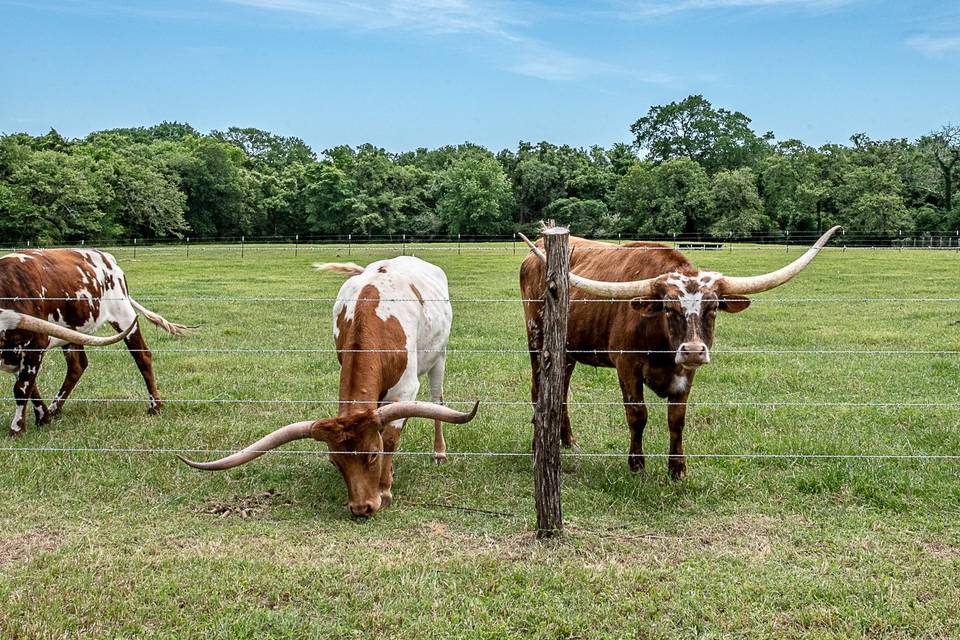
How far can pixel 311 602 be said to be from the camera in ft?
14.8

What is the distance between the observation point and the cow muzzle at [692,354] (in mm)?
5852

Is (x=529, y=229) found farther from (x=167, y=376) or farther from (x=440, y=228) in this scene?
(x=167, y=376)

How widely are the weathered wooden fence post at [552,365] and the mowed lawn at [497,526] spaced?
0.49m

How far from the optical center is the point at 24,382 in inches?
317

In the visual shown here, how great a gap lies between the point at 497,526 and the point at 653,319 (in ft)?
7.12

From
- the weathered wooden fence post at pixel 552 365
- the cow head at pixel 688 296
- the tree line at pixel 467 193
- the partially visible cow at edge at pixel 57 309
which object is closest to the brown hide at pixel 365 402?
the weathered wooden fence post at pixel 552 365

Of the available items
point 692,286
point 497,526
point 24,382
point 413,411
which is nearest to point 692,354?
point 692,286

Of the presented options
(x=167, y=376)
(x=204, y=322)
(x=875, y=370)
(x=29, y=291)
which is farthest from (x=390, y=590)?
(x=204, y=322)

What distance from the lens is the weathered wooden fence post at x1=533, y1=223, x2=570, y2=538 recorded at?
198 inches

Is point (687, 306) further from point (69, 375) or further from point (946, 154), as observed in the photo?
point (946, 154)

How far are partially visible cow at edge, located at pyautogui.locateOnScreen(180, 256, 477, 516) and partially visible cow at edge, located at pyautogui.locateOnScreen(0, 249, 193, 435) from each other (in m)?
3.00

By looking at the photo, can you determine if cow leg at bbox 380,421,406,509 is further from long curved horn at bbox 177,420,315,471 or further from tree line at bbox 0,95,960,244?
tree line at bbox 0,95,960,244

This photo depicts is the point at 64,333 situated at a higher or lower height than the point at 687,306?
lower

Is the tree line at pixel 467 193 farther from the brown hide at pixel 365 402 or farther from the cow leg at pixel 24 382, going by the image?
the brown hide at pixel 365 402
